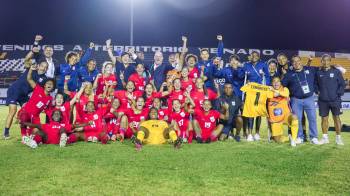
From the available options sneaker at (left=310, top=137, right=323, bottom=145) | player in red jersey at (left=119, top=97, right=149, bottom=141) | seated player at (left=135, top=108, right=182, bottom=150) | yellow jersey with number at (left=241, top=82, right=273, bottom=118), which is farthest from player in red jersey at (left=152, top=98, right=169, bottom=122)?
sneaker at (left=310, top=137, right=323, bottom=145)

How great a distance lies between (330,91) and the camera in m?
7.48

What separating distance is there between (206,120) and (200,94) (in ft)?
2.23

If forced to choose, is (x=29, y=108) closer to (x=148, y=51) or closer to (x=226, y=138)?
(x=226, y=138)

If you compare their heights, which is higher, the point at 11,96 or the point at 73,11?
the point at 73,11

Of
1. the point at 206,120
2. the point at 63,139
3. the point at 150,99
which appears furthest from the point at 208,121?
the point at 63,139

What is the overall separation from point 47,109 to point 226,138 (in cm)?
387

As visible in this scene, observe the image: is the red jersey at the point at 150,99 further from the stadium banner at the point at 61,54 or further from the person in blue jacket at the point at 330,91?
the stadium banner at the point at 61,54

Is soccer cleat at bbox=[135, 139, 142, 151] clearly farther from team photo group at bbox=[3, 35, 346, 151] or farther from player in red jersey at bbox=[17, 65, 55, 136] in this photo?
player in red jersey at bbox=[17, 65, 55, 136]

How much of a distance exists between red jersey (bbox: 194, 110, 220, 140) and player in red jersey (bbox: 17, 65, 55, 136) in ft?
10.2

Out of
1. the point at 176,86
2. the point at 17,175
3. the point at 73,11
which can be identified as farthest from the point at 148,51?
the point at 17,175

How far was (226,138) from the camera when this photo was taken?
7.92 meters

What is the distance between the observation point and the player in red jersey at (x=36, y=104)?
7270 millimetres

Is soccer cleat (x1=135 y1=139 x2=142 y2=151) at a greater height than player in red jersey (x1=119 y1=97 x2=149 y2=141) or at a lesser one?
lesser

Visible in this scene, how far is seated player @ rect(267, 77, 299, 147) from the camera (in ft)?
25.1
